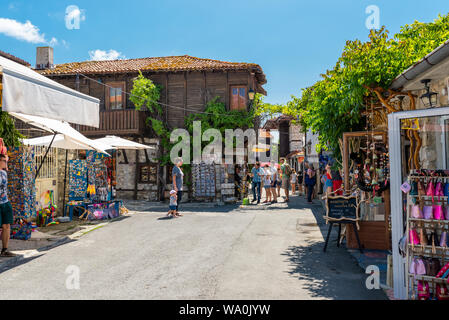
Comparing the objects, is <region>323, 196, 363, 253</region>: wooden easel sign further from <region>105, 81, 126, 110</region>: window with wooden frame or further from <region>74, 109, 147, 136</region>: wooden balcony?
<region>105, 81, 126, 110</region>: window with wooden frame

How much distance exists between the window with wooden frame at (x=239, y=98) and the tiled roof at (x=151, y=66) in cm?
113

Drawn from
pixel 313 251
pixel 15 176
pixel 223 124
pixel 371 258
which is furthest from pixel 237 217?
pixel 223 124

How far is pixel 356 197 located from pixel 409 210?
2514 mm

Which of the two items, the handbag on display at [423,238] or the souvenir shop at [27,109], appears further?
the souvenir shop at [27,109]

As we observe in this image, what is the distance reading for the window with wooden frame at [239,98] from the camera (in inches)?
731

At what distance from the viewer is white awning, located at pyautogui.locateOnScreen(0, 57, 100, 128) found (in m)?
5.18

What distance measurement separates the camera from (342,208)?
22.3ft

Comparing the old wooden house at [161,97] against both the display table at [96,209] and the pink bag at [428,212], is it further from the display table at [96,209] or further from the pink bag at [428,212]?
the pink bag at [428,212]

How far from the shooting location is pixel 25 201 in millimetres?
7844

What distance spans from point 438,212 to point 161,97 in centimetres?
1695

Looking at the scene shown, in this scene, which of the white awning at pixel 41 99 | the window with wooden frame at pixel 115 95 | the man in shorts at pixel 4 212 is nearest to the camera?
the white awning at pixel 41 99

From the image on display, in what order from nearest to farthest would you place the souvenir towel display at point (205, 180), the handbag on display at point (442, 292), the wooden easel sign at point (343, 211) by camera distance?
the handbag on display at point (442, 292), the wooden easel sign at point (343, 211), the souvenir towel display at point (205, 180)

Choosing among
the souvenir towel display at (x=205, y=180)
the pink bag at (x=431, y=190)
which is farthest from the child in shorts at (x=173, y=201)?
the pink bag at (x=431, y=190)
